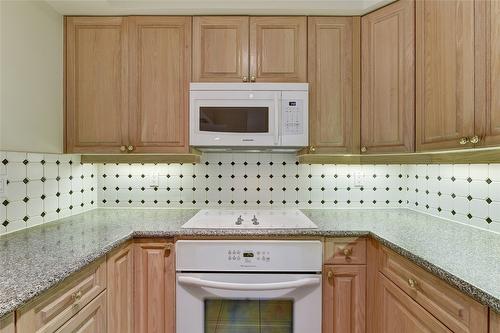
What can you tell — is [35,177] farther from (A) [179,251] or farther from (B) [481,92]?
(B) [481,92]

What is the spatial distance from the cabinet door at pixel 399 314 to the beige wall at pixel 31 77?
6.17 ft

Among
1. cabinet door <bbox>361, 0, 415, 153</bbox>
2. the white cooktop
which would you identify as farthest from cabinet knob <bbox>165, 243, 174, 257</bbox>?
cabinet door <bbox>361, 0, 415, 153</bbox>

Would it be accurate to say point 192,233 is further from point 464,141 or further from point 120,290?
point 464,141

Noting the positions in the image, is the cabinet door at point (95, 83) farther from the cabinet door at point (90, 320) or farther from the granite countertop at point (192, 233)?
the cabinet door at point (90, 320)

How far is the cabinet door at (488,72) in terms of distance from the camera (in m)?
1.10

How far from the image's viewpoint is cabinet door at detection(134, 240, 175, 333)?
1547mm

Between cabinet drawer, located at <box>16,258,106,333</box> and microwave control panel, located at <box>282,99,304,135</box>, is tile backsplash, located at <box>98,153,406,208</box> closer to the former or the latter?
microwave control panel, located at <box>282,99,304,135</box>

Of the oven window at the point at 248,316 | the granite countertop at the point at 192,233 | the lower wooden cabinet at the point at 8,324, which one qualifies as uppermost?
the granite countertop at the point at 192,233

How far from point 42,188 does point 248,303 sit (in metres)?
1.30

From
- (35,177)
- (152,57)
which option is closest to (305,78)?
(152,57)

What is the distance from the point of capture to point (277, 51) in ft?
5.90

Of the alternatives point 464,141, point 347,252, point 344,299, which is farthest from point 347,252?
point 464,141

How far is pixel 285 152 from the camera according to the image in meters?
2.09

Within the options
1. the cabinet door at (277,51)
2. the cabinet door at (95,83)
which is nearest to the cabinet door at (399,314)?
the cabinet door at (277,51)
